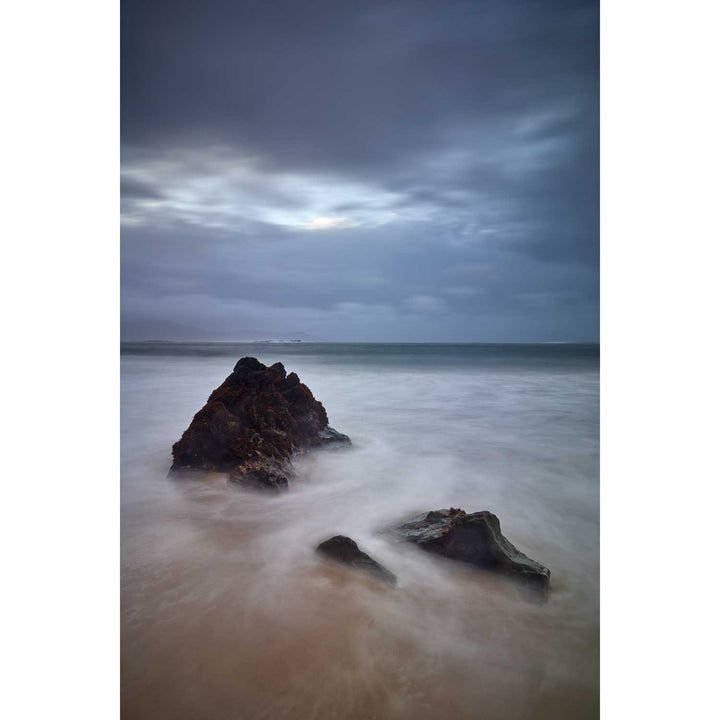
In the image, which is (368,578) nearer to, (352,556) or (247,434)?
(352,556)

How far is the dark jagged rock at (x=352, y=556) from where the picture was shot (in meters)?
1.61

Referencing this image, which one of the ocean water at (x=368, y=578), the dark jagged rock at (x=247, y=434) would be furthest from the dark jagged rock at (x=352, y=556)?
the dark jagged rock at (x=247, y=434)

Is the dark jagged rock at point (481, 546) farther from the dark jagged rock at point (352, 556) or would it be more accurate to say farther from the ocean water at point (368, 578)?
the dark jagged rock at point (352, 556)

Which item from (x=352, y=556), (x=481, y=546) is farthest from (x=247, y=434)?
(x=481, y=546)

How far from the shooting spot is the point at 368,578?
1.59m

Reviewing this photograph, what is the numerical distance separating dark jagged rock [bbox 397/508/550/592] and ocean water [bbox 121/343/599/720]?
48 millimetres

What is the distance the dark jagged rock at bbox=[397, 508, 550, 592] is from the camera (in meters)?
1.63

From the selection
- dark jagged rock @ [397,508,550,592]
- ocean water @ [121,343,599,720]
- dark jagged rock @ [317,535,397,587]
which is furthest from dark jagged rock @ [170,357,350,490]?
dark jagged rock @ [397,508,550,592]

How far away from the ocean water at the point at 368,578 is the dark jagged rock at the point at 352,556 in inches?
1.5

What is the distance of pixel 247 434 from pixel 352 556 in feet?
2.84

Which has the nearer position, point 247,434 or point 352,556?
point 352,556

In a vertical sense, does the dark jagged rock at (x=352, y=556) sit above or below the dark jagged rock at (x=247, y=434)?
below
